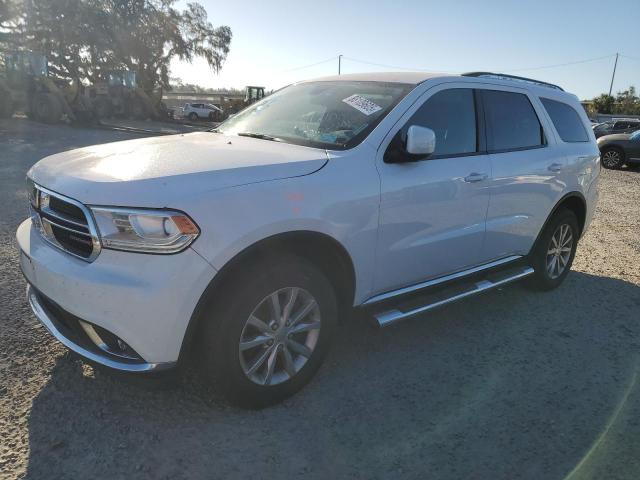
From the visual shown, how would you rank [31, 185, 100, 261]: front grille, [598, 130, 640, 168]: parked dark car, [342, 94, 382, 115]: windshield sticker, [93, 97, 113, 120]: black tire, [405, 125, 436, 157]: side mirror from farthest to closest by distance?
[93, 97, 113, 120]: black tire < [598, 130, 640, 168]: parked dark car < [342, 94, 382, 115]: windshield sticker < [405, 125, 436, 157]: side mirror < [31, 185, 100, 261]: front grille

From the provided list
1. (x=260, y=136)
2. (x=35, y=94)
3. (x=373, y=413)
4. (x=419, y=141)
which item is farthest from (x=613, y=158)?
(x=35, y=94)

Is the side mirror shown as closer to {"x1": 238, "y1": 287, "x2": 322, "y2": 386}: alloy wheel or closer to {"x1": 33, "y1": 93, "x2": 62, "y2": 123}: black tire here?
{"x1": 238, "y1": 287, "x2": 322, "y2": 386}: alloy wheel

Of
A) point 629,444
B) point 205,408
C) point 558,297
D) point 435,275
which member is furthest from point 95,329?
point 558,297

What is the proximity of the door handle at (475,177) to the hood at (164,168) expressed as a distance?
1.17 meters

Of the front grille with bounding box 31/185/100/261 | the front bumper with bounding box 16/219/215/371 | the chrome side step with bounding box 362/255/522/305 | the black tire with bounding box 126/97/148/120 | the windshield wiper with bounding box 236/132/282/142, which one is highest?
the black tire with bounding box 126/97/148/120

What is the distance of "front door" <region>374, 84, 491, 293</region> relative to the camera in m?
3.13

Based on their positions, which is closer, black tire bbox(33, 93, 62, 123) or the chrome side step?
the chrome side step

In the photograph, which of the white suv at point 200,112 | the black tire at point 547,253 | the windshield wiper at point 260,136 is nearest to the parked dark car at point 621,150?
the black tire at point 547,253

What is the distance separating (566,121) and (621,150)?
46.9ft

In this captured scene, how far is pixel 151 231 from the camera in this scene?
2283 mm

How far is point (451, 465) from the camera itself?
2496 mm

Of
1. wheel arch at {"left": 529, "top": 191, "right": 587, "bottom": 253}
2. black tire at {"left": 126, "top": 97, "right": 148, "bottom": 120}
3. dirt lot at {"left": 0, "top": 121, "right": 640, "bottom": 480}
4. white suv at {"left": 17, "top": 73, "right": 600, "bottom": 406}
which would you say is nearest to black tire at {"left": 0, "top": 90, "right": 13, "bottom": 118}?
black tire at {"left": 126, "top": 97, "right": 148, "bottom": 120}

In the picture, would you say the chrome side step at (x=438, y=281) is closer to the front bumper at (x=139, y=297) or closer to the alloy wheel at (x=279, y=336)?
the alloy wheel at (x=279, y=336)

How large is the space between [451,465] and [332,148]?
6.04 feet
